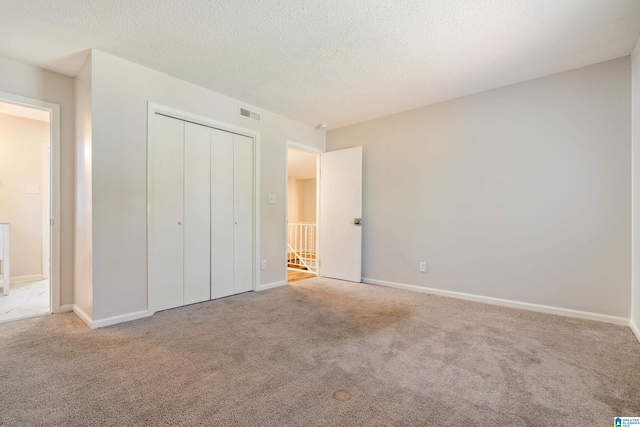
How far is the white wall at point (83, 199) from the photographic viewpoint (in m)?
2.68

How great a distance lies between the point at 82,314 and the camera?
2.84 meters

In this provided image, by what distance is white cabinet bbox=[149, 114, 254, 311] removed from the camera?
10.0 ft

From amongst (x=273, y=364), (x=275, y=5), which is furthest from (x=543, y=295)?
(x=275, y=5)

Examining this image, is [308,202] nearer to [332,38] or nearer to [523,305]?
[523,305]

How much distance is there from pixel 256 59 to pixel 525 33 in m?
2.30

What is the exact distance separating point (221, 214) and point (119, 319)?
1.48 meters

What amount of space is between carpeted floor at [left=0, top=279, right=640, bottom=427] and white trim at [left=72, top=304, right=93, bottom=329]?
0.28 feet

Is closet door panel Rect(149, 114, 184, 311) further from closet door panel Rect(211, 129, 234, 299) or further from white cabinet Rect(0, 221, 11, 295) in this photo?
white cabinet Rect(0, 221, 11, 295)

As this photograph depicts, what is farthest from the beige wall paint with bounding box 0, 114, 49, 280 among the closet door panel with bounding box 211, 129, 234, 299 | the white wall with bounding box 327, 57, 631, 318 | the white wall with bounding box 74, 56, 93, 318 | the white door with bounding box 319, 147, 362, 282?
the white wall with bounding box 327, 57, 631, 318

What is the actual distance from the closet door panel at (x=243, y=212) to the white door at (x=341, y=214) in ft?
4.66

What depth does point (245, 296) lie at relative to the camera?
369cm

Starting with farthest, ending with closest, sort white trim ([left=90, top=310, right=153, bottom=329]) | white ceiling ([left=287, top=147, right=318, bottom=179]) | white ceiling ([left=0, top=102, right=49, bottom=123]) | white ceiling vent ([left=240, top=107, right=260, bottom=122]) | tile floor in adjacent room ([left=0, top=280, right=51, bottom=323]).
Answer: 1. white ceiling ([left=287, top=147, right=318, bottom=179])
2. white ceiling vent ([left=240, top=107, right=260, bottom=122])
3. white ceiling ([left=0, top=102, right=49, bottom=123])
4. tile floor in adjacent room ([left=0, top=280, right=51, bottom=323])
5. white trim ([left=90, top=310, right=153, bottom=329])

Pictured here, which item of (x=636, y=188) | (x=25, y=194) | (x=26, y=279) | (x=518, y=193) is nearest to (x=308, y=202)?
(x=25, y=194)

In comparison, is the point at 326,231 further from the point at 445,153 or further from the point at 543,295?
the point at 543,295
